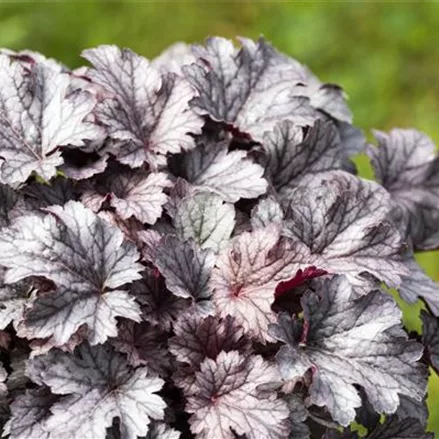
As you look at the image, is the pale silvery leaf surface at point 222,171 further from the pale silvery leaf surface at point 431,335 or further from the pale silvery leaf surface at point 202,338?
the pale silvery leaf surface at point 431,335

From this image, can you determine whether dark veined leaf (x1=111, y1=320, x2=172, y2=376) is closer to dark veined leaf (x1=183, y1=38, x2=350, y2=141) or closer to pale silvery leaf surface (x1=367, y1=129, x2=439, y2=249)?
dark veined leaf (x1=183, y1=38, x2=350, y2=141)

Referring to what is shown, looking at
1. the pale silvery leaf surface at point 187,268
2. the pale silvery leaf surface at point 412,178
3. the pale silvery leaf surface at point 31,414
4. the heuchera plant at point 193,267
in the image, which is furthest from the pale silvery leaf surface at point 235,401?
the pale silvery leaf surface at point 412,178

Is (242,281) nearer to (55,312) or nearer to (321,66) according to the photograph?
(55,312)

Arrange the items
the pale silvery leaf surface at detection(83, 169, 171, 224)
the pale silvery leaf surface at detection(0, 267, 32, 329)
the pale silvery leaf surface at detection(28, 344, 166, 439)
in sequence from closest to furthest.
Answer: the pale silvery leaf surface at detection(28, 344, 166, 439) → the pale silvery leaf surface at detection(0, 267, 32, 329) → the pale silvery leaf surface at detection(83, 169, 171, 224)

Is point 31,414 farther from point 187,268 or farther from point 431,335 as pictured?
point 431,335

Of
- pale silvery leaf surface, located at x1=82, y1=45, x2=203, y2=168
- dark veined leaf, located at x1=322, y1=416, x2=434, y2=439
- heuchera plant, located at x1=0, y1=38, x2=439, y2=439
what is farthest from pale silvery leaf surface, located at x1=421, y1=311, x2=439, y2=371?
pale silvery leaf surface, located at x1=82, y1=45, x2=203, y2=168

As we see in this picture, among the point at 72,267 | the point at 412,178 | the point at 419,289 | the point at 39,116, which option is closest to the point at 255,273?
the point at 72,267
